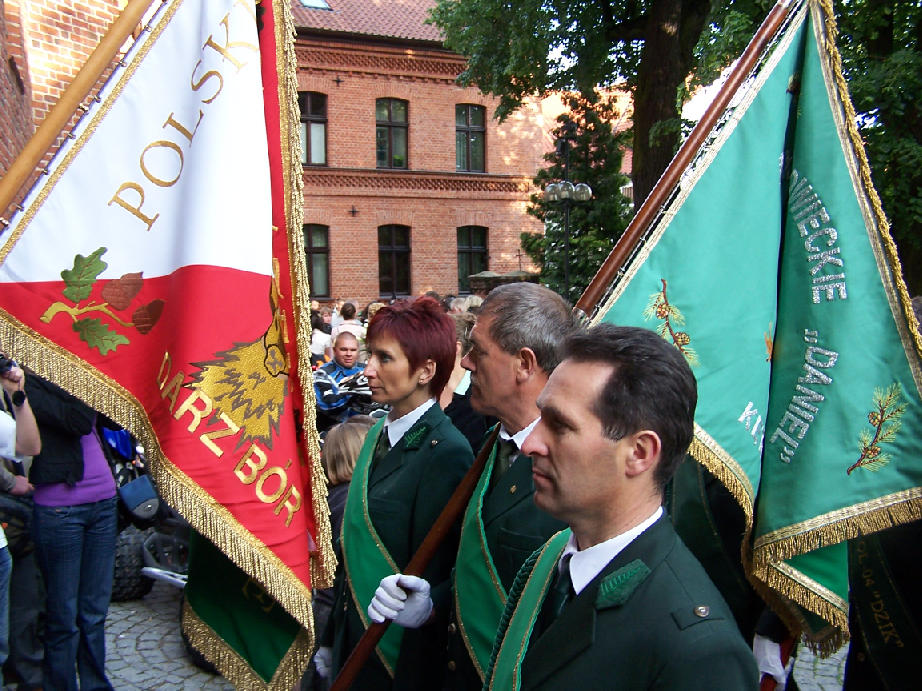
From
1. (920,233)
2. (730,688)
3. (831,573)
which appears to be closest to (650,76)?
(920,233)

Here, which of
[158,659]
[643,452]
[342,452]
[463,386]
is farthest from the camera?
[463,386]

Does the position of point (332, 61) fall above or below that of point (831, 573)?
above

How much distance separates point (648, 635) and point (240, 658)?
1.45 meters

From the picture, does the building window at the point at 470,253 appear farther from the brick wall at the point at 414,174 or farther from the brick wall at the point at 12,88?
the brick wall at the point at 12,88

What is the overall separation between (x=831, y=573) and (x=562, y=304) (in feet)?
3.65

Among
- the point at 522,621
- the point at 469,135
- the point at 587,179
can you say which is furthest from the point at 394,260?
the point at 522,621

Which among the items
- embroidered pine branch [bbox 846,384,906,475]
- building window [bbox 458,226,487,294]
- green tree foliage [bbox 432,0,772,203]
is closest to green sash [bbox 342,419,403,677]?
embroidered pine branch [bbox 846,384,906,475]

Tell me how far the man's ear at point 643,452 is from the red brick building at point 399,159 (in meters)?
20.3

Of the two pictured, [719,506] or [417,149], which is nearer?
[719,506]

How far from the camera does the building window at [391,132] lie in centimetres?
2225

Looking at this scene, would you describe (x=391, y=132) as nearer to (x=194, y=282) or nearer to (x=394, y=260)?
(x=394, y=260)

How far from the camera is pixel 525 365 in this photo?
7.64 ft

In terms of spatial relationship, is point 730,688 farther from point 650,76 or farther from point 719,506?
point 650,76

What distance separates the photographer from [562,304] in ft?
8.07
